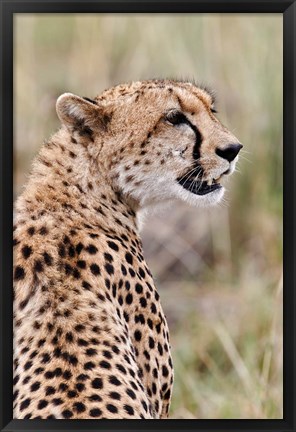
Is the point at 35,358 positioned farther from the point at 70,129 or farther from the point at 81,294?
the point at 70,129

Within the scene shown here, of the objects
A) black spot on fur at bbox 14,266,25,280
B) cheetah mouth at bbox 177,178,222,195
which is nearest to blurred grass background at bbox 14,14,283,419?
cheetah mouth at bbox 177,178,222,195

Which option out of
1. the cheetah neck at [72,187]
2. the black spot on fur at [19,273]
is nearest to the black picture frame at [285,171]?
the black spot on fur at [19,273]

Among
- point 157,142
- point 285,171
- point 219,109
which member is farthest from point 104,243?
point 219,109

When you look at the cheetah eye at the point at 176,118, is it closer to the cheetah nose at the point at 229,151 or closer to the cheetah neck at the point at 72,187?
the cheetah nose at the point at 229,151

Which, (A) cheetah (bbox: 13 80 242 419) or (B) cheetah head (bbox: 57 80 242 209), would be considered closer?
(A) cheetah (bbox: 13 80 242 419)

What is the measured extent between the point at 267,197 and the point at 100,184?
2.93m

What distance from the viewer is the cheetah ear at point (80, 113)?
3873 millimetres

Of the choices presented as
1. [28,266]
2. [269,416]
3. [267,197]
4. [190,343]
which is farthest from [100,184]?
[267,197]

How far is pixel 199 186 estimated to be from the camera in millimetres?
4004

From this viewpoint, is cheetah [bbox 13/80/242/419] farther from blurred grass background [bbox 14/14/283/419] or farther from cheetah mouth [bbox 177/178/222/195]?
blurred grass background [bbox 14/14/283/419]

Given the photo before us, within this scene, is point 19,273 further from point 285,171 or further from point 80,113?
point 285,171

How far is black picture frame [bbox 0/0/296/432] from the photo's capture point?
146 inches

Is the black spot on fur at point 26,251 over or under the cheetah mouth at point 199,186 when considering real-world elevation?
under

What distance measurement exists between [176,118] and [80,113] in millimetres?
301
